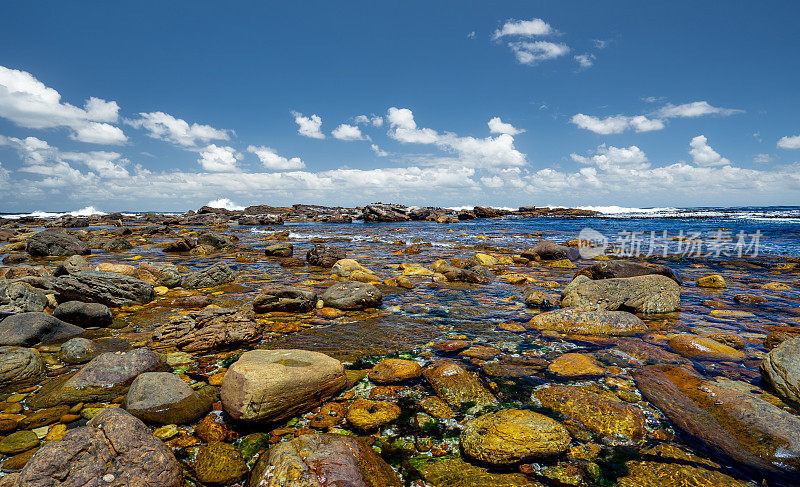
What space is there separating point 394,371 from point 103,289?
7780mm

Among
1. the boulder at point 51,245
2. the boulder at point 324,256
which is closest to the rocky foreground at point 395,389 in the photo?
the boulder at point 324,256

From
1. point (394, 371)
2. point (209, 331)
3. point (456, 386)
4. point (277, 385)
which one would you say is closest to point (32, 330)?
point (209, 331)

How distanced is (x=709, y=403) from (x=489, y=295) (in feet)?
19.1

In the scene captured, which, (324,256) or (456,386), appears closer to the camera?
(456,386)

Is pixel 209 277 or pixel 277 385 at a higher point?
pixel 277 385

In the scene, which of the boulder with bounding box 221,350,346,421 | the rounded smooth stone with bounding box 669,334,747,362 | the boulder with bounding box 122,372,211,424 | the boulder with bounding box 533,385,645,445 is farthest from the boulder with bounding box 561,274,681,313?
the boulder with bounding box 122,372,211,424

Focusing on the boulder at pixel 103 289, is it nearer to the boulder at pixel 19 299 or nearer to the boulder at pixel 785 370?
the boulder at pixel 19 299

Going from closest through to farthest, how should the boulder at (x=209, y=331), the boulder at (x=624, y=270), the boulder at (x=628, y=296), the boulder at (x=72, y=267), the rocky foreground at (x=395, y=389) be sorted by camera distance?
1. the rocky foreground at (x=395, y=389)
2. the boulder at (x=209, y=331)
3. the boulder at (x=628, y=296)
4. the boulder at (x=72, y=267)
5. the boulder at (x=624, y=270)

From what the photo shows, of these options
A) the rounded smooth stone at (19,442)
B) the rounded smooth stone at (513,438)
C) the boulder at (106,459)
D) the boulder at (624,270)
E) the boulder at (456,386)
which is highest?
the boulder at (624,270)

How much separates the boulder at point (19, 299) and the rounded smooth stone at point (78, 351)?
8.87 ft

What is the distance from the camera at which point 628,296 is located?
26.4 ft

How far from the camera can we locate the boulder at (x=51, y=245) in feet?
56.1

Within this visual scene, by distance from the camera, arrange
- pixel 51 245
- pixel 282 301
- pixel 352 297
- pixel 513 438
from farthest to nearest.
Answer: pixel 51 245 < pixel 352 297 < pixel 282 301 < pixel 513 438

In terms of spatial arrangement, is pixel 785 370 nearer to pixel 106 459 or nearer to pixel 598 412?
pixel 598 412
